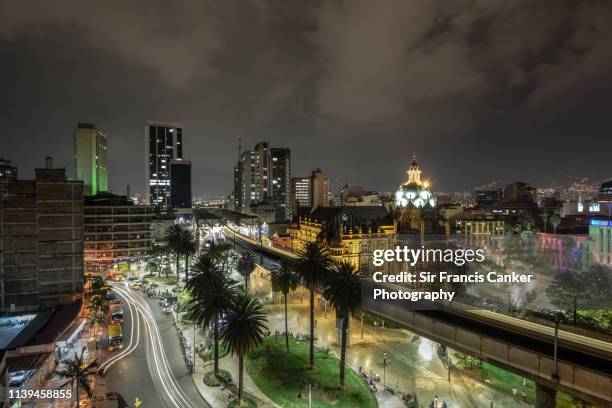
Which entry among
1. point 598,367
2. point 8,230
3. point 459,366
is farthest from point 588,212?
point 8,230

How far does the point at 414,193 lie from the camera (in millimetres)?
125562

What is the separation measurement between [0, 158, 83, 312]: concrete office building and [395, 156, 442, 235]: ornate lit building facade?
89.5 m

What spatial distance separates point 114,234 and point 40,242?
40740 millimetres

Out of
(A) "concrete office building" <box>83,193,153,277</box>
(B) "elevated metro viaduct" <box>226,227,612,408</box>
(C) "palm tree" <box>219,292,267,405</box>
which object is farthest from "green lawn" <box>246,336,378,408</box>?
(A) "concrete office building" <box>83,193,153,277</box>

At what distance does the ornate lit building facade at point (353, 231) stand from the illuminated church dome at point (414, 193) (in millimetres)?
7472

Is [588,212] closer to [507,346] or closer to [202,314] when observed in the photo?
[507,346]

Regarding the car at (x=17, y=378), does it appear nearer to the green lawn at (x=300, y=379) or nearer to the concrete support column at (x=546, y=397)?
the green lawn at (x=300, y=379)

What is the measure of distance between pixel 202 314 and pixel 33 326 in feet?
118

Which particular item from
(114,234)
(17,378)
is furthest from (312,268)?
(114,234)

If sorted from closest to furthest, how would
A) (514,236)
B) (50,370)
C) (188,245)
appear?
(50,370)
(188,245)
(514,236)

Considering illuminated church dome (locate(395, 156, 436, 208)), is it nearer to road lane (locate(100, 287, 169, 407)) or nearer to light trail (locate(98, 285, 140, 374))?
light trail (locate(98, 285, 140, 374))

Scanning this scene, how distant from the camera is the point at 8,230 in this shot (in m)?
73.6

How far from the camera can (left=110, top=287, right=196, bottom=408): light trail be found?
41000mm

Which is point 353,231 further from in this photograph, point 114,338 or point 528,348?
point 528,348
